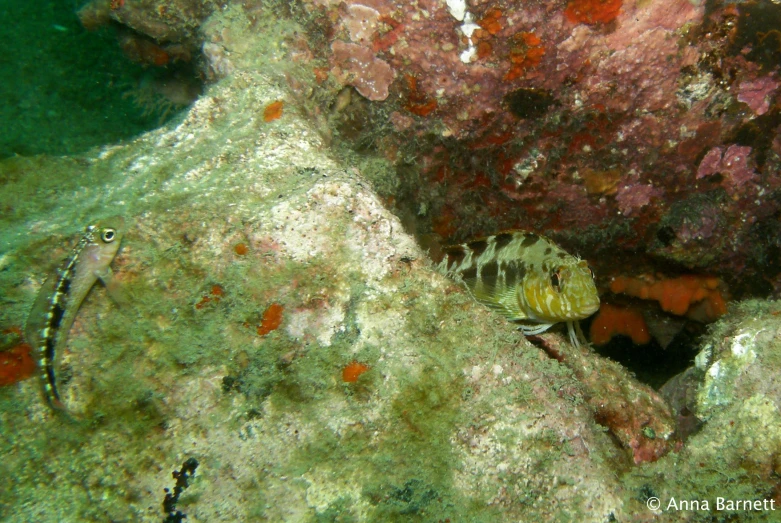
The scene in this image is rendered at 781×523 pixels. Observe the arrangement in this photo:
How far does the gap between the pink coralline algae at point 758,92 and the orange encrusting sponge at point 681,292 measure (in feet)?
5.96

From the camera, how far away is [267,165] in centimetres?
277

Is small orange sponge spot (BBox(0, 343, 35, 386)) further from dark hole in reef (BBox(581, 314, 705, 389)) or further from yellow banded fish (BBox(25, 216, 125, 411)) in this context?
dark hole in reef (BBox(581, 314, 705, 389))

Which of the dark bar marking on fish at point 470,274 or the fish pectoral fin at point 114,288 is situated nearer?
the fish pectoral fin at point 114,288

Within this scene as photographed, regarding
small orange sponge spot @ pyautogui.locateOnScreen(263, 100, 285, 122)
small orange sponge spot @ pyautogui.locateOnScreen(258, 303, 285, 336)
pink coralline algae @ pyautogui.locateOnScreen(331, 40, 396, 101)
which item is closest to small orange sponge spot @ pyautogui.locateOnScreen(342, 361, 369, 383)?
small orange sponge spot @ pyautogui.locateOnScreen(258, 303, 285, 336)

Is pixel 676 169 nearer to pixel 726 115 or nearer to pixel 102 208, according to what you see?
pixel 726 115

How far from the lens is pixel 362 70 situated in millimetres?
3848

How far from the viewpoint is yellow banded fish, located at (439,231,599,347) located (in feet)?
11.7

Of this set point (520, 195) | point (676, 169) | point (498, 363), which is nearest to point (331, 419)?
point (498, 363)

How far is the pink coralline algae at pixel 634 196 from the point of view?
4.05m

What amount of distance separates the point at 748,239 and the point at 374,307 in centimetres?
422

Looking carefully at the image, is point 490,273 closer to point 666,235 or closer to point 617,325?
point 666,235

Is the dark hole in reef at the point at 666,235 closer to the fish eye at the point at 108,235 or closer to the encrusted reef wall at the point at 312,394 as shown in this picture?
the encrusted reef wall at the point at 312,394

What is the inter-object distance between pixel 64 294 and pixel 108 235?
41cm

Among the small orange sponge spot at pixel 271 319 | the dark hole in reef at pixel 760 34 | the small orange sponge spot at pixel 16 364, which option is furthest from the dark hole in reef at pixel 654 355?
the small orange sponge spot at pixel 16 364
